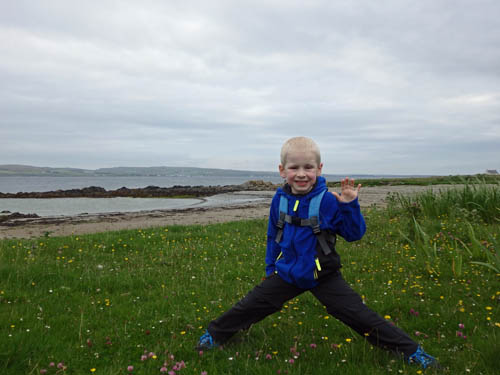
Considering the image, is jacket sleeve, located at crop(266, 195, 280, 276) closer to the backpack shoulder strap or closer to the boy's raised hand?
the backpack shoulder strap

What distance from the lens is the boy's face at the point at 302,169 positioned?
4301mm

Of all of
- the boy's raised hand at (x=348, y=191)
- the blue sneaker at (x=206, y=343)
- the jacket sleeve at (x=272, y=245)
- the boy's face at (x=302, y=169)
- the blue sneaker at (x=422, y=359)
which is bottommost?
the blue sneaker at (x=206, y=343)

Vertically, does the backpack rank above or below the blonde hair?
below

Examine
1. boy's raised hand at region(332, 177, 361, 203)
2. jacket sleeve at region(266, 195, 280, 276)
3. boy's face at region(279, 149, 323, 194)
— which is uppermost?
boy's face at region(279, 149, 323, 194)

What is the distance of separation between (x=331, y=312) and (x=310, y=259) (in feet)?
2.44

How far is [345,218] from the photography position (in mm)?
4098

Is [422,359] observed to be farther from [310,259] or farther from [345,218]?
[345,218]

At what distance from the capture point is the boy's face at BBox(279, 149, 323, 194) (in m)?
4.30

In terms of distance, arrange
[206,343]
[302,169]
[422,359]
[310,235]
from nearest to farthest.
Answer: [422,359], [310,235], [302,169], [206,343]


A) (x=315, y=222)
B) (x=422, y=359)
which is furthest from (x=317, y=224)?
(x=422, y=359)

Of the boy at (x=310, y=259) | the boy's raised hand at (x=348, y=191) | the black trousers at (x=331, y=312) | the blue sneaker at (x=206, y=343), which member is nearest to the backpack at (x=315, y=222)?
the boy at (x=310, y=259)

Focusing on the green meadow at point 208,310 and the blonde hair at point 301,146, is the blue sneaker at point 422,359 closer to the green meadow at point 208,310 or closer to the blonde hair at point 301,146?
the green meadow at point 208,310

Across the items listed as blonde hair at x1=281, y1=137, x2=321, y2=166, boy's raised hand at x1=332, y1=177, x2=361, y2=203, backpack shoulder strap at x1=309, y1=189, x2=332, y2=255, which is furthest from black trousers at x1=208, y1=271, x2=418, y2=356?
blonde hair at x1=281, y1=137, x2=321, y2=166

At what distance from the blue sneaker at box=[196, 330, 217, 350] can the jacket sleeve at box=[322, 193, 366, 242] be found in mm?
1951
